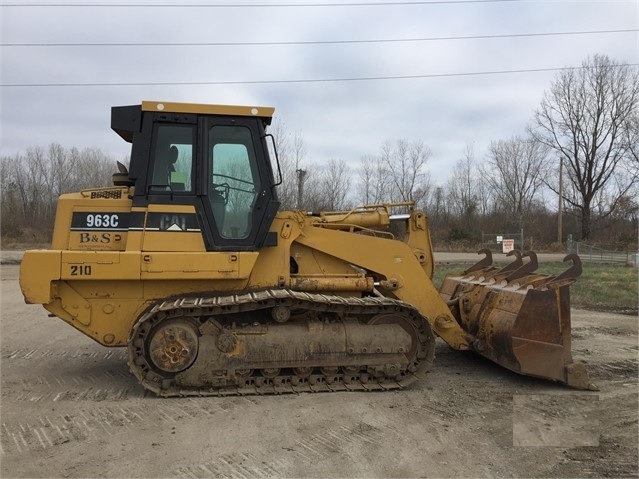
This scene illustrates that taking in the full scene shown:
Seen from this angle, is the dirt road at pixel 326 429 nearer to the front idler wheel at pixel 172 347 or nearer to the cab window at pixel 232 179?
the front idler wheel at pixel 172 347

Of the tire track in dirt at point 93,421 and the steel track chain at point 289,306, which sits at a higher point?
the steel track chain at point 289,306

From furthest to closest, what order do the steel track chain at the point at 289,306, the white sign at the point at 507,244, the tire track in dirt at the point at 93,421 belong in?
the white sign at the point at 507,244 → the steel track chain at the point at 289,306 → the tire track in dirt at the point at 93,421

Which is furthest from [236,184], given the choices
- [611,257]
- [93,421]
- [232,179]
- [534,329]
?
[611,257]

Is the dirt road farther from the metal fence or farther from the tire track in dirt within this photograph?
the metal fence

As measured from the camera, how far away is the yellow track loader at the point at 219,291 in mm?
5223

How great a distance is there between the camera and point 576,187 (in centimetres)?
4700

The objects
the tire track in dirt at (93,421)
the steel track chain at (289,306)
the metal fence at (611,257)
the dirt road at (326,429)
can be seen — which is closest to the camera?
the dirt road at (326,429)

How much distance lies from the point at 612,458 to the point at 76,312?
5145mm

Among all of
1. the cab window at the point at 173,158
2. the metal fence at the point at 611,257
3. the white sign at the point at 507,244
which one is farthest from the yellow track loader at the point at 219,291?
the metal fence at the point at 611,257

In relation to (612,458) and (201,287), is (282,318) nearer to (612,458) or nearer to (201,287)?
(201,287)

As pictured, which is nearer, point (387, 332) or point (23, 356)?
point (387, 332)

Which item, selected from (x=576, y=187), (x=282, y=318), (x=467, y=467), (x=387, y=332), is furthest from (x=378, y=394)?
(x=576, y=187)

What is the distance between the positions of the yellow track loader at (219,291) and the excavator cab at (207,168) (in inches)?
0.5

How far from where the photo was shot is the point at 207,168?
5.50 m
